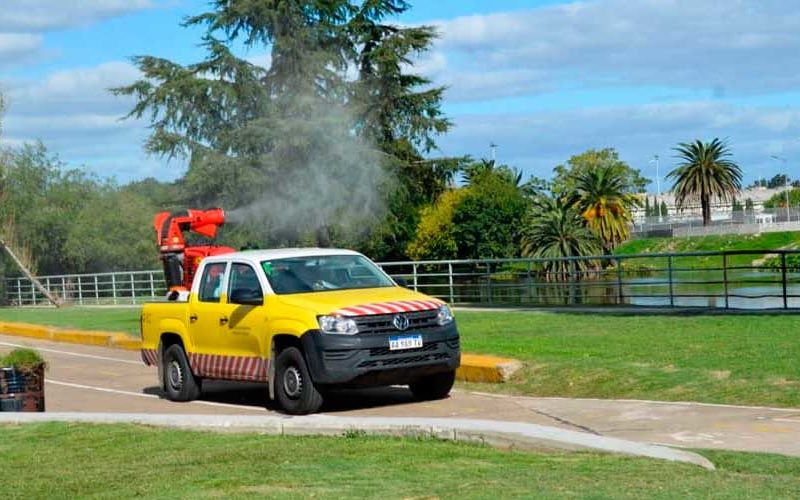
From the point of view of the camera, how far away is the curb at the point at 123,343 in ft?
50.7

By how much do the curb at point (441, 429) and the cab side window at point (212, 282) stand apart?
2806 mm

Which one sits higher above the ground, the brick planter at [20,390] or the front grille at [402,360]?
the front grille at [402,360]

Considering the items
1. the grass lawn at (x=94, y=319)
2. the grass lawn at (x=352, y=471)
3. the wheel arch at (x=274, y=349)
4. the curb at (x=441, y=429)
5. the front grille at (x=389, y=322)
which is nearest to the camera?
the grass lawn at (x=352, y=471)

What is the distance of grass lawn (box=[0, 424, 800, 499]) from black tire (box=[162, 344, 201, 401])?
173 inches

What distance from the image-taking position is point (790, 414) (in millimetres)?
11578

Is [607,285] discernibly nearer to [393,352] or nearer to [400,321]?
[400,321]

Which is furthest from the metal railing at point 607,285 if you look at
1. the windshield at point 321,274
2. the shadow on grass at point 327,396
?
the windshield at point 321,274

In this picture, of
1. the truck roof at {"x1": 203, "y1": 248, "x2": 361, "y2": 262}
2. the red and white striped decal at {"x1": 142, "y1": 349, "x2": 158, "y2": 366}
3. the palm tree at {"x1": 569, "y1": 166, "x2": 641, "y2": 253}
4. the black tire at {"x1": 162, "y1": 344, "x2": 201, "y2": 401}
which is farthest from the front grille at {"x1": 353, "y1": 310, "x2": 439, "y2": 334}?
the palm tree at {"x1": 569, "y1": 166, "x2": 641, "y2": 253}

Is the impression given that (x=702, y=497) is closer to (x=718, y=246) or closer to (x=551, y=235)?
(x=551, y=235)

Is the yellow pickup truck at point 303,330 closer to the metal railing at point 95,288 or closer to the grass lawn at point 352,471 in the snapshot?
the grass lawn at point 352,471

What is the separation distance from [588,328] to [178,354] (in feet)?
23.7

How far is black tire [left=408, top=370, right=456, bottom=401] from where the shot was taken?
14320mm

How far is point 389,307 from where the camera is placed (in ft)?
44.4

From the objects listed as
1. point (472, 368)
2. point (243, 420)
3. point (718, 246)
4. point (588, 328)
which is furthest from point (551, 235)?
point (243, 420)
